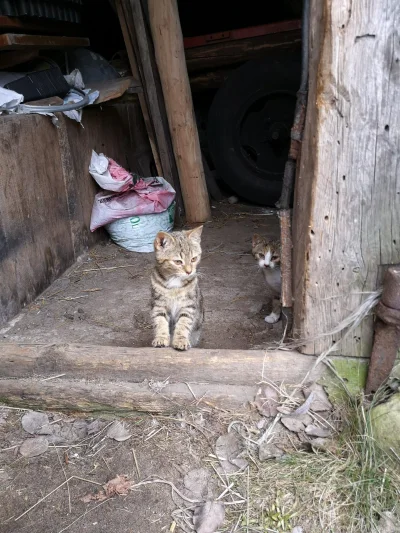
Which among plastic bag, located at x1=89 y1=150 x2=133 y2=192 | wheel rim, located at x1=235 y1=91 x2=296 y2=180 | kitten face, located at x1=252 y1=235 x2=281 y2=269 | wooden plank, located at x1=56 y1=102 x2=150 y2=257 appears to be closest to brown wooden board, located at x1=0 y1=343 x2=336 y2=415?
kitten face, located at x1=252 y1=235 x2=281 y2=269

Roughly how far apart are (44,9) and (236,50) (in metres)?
2.46

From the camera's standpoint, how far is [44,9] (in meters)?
3.81

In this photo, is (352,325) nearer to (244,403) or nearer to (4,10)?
(244,403)

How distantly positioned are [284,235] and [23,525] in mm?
1687

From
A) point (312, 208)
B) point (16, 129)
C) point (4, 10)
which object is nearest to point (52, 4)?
point (4, 10)

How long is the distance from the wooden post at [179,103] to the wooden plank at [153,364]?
3.06m

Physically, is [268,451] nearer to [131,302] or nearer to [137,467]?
[137,467]

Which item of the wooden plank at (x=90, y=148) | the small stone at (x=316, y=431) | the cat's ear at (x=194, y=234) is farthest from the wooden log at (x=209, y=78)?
the small stone at (x=316, y=431)

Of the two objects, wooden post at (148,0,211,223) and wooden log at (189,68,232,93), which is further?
wooden log at (189,68,232,93)

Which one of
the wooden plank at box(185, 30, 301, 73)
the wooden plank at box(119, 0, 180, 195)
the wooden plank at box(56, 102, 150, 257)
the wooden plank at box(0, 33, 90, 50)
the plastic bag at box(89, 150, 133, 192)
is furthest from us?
the wooden plank at box(185, 30, 301, 73)

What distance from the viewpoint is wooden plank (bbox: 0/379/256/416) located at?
2.34 m

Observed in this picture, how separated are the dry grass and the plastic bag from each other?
313cm

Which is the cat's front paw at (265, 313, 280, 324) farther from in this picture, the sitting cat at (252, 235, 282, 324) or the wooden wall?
the wooden wall

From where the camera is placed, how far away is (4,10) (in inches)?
138
